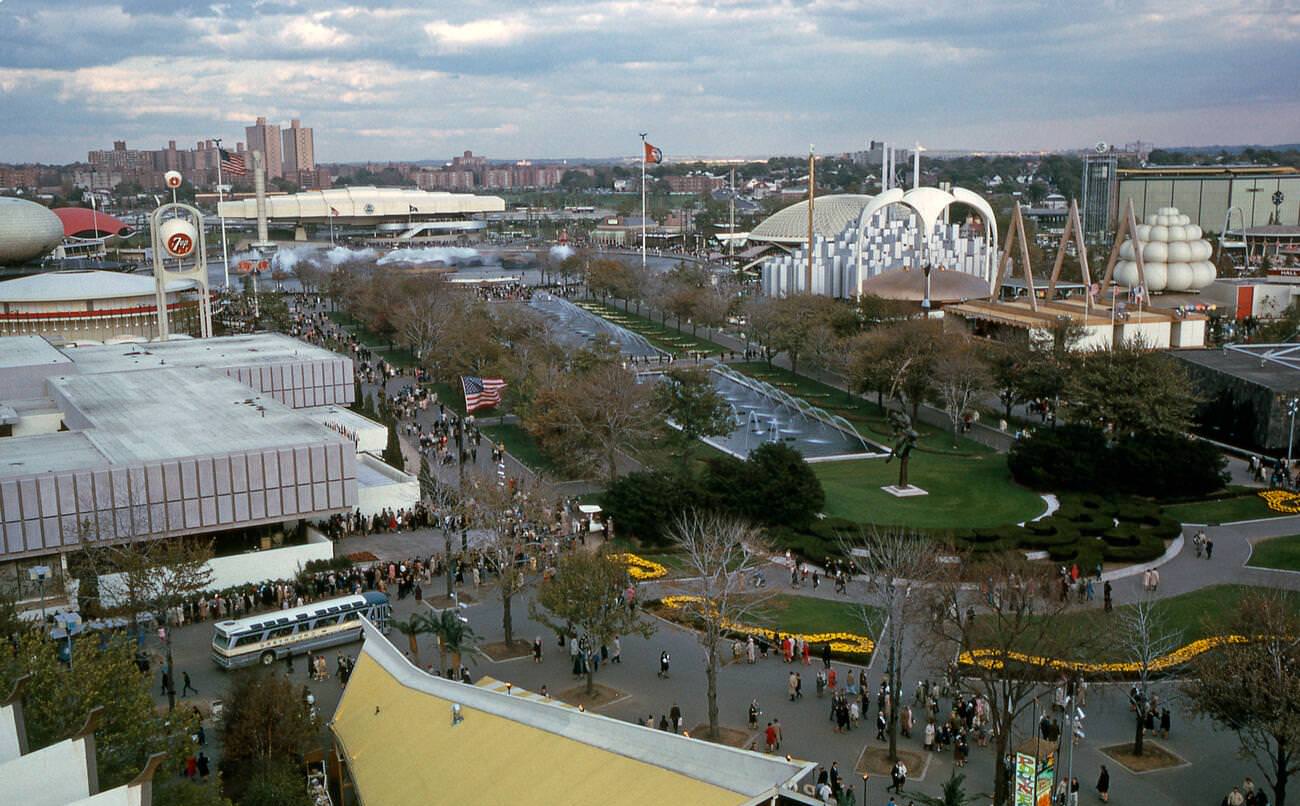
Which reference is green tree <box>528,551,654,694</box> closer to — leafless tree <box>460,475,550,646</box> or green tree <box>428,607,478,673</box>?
green tree <box>428,607,478,673</box>

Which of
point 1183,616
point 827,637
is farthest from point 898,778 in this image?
point 1183,616

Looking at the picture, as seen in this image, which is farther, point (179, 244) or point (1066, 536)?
point (179, 244)

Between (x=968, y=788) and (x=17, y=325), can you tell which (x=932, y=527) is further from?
(x=17, y=325)

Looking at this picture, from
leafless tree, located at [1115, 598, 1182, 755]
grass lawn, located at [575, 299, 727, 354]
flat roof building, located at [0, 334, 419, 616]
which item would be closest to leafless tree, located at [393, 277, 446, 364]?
grass lawn, located at [575, 299, 727, 354]

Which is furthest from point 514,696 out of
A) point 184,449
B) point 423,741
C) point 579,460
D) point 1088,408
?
point 1088,408

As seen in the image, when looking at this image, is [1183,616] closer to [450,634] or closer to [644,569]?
[644,569]
